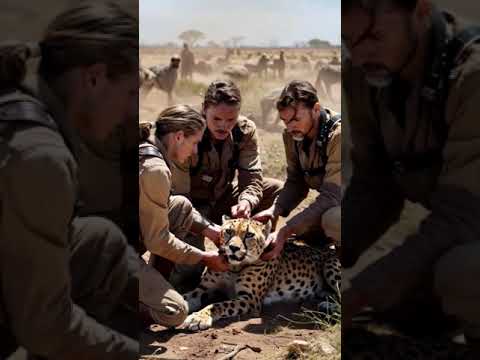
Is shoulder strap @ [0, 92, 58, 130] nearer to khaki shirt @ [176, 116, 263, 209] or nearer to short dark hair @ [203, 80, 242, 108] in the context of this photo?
short dark hair @ [203, 80, 242, 108]

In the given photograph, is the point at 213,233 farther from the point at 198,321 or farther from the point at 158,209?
the point at 158,209

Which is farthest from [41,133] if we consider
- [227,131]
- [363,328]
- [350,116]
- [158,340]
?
[227,131]

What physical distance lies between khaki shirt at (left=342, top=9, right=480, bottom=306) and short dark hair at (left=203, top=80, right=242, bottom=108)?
6.35 feet

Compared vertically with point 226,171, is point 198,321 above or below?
below

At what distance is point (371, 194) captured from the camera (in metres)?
3.05

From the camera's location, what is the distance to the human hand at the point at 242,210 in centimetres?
503

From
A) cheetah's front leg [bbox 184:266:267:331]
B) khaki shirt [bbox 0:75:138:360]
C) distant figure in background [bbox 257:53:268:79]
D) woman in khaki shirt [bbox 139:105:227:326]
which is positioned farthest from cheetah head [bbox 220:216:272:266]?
distant figure in background [bbox 257:53:268:79]

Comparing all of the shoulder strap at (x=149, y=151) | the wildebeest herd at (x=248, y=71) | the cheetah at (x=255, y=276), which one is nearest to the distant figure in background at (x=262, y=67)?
the wildebeest herd at (x=248, y=71)

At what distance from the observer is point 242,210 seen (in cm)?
503

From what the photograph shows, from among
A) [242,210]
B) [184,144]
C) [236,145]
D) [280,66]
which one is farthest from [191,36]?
[184,144]

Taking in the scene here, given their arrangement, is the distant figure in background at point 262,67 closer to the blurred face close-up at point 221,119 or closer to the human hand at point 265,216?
the human hand at point 265,216

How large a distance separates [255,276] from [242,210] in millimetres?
449

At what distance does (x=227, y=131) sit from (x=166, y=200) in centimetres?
110

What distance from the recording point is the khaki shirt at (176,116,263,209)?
16.8ft
